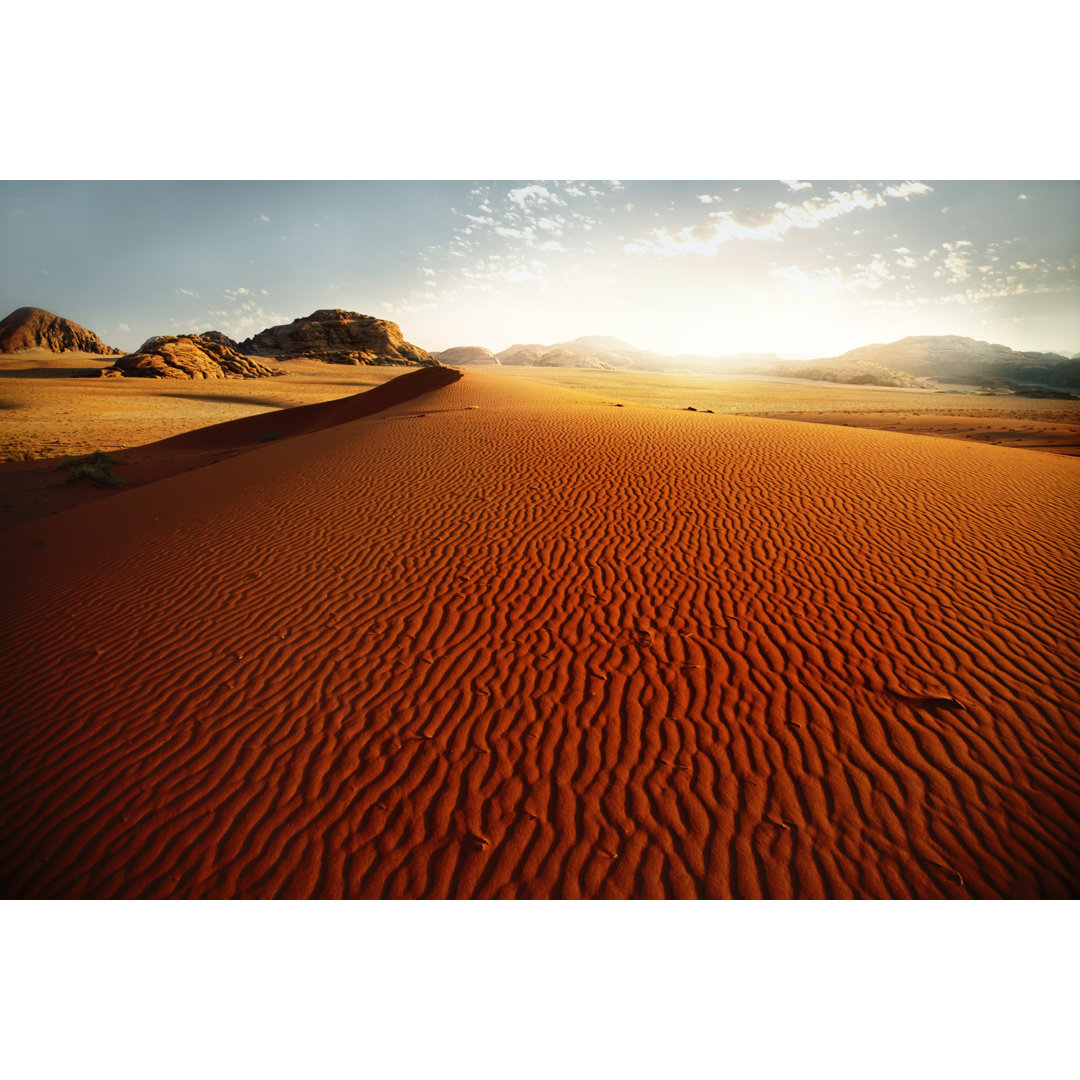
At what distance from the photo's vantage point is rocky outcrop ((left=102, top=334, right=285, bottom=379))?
163 ft

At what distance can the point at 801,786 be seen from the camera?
11.9ft

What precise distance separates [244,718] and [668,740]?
3.60m

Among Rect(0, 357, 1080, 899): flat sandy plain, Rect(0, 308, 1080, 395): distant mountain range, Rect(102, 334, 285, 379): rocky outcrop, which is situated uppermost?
Rect(0, 308, 1080, 395): distant mountain range

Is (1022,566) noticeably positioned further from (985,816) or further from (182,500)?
(182,500)

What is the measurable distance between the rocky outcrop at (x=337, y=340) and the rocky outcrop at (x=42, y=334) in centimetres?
3076

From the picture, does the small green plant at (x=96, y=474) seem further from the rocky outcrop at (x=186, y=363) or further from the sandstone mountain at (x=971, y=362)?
the sandstone mountain at (x=971, y=362)

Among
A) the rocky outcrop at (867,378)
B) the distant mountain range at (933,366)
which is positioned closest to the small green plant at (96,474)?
the rocky outcrop at (867,378)

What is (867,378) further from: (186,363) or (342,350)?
(186,363)

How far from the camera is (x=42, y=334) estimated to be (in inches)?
3524

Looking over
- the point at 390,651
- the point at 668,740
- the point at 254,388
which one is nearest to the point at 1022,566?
the point at 668,740

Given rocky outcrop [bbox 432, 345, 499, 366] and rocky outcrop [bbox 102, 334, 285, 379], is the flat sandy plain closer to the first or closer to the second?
rocky outcrop [bbox 102, 334, 285, 379]

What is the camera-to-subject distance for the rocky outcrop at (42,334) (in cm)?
8404

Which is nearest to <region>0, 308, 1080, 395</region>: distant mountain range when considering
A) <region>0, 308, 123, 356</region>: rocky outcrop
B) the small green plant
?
<region>0, 308, 123, 356</region>: rocky outcrop

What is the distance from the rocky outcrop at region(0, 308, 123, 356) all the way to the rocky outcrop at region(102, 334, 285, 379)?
50.2 metres
